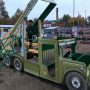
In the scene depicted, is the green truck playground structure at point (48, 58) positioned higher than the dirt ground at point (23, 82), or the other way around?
the green truck playground structure at point (48, 58)

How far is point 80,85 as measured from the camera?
5504mm

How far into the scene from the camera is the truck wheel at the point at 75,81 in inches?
213

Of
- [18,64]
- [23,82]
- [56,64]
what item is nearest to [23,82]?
[23,82]

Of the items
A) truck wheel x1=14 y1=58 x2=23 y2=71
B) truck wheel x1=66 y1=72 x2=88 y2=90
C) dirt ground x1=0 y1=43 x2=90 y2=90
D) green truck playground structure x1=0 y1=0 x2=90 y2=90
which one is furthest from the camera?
truck wheel x1=14 y1=58 x2=23 y2=71

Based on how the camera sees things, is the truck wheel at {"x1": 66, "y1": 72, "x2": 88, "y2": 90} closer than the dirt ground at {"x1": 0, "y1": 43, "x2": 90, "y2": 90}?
Yes

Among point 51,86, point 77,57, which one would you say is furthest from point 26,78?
point 77,57

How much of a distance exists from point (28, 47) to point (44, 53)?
1399 millimetres

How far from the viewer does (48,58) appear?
6684mm

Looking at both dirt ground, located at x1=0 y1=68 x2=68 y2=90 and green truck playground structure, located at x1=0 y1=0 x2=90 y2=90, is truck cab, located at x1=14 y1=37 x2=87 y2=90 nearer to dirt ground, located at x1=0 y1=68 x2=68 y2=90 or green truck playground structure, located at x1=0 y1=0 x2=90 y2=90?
green truck playground structure, located at x1=0 y1=0 x2=90 y2=90

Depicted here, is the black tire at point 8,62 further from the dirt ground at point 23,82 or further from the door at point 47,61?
the door at point 47,61

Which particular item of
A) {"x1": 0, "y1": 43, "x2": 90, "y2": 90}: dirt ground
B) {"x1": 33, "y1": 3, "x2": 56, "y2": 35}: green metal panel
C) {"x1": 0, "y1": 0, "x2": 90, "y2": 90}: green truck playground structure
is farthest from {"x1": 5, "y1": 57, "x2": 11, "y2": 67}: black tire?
{"x1": 33, "y1": 3, "x2": 56, "y2": 35}: green metal panel

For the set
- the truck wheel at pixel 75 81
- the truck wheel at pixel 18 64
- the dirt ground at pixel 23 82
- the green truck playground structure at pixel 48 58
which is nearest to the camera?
the truck wheel at pixel 75 81

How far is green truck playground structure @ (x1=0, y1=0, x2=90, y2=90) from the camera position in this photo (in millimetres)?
5539

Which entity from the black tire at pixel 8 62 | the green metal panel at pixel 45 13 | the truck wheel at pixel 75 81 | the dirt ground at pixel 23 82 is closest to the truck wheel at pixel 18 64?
the dirt ground at pixel 23 82
